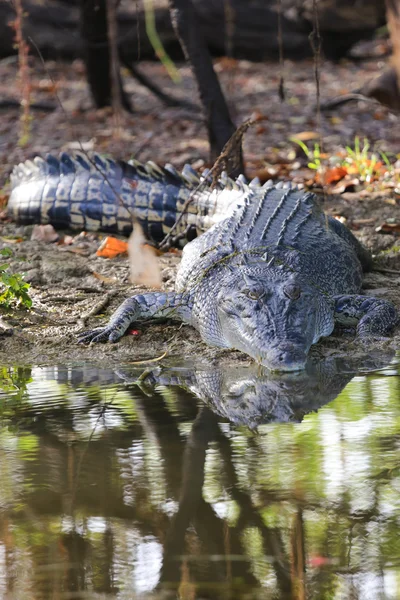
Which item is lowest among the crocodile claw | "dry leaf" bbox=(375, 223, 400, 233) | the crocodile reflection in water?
the crocodile reflection in water

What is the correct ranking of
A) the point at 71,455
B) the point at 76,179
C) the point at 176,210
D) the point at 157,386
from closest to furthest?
the point at 71,455
the point at 157,386
the point at 176,210
the point at 76,179

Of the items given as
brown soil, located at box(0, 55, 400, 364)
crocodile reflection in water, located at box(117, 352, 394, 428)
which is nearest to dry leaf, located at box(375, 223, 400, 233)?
brown soil, located at box(0, 55, 400, 364)

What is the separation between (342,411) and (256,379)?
0.68 meters

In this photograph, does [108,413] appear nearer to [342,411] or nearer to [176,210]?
[342,411]

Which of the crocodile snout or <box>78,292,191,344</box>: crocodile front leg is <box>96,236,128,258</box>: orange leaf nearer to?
<box>78,292,191,344</box>: crocodile front leg

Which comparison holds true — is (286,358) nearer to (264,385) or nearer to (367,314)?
(264,385)

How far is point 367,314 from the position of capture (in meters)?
5.08

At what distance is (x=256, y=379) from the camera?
4.36 metres

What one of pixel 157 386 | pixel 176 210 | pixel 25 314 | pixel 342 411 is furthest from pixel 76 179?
pixel 342 411

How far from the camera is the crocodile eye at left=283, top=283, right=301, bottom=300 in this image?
4805mm

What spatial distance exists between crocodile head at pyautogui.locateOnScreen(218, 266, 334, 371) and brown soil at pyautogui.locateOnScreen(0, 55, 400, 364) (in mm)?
164

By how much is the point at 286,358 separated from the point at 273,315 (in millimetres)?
397

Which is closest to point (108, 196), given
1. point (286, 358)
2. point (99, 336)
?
point (99, 336)

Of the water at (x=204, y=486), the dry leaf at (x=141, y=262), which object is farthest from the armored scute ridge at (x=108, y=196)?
the dry leaf at (x=141, y=262)
